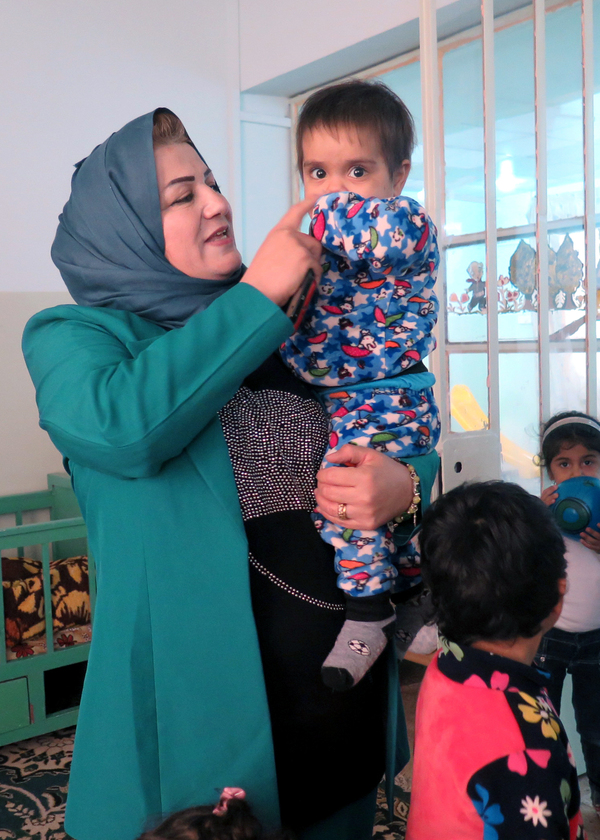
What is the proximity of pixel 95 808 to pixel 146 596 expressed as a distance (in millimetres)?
255

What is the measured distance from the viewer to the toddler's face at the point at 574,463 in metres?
2.16

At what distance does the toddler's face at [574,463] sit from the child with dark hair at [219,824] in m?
1.60

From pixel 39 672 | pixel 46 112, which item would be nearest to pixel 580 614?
pixel 39 672

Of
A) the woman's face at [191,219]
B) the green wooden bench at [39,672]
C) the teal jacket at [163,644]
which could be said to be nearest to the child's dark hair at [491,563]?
the teal jacket at [163,644]

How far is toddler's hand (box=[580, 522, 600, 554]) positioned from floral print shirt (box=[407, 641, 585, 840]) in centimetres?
119

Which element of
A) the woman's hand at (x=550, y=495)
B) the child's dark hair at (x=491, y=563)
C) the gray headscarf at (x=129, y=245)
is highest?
the gray headscarf at (x=129, y=245)

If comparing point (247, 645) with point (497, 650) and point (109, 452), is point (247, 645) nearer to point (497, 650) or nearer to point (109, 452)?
point (109, 452)

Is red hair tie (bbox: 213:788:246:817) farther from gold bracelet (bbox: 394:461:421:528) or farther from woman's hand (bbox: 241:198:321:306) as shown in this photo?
woman's hand (bbox: 241:198:321:306)

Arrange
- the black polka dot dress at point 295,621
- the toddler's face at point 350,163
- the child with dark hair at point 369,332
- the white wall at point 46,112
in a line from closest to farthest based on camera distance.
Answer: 1. the black polka dot dress at point 295,621
2. the child with dark hair at point 369,332
3. the toddler's face at point 350,163
4. the white wall at point 46,112

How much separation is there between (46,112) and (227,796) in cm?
302

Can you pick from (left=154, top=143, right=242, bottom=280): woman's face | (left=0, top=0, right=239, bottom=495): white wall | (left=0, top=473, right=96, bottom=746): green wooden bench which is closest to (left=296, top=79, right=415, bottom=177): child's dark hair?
(left=154, top=143, right=242, bottom=280): woman's face

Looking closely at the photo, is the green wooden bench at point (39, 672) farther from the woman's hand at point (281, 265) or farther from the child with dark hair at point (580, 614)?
the woman's hand at point (281, 265)

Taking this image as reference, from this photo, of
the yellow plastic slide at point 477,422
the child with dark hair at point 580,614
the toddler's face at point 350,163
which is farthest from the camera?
the yellow plastic slide at point 477,422

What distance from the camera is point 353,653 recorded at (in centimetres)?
90
